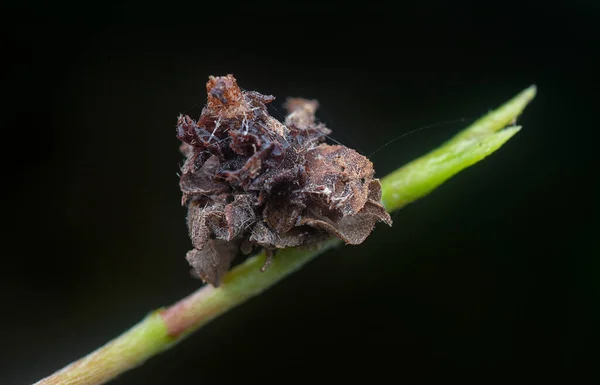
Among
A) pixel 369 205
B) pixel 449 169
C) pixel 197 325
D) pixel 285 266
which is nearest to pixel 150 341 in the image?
pixel 197 325

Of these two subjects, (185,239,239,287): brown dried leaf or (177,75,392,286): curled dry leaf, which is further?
(185,239,239,287): brown dried leaf

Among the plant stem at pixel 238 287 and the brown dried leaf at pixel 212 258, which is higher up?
the brown dried leaf at pixel 212 258

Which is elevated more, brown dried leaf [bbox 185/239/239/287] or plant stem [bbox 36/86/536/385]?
brown dried leaf [bbox 185/239/239/287]

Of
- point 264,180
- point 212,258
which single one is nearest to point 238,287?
point 212,258

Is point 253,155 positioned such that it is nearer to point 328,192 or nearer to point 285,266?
point 328,192

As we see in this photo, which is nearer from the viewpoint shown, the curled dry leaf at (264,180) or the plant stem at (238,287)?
the curled dry leaf at (264,180)

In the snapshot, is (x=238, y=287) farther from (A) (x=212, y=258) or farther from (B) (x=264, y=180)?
(B) (x=264, y=180)
